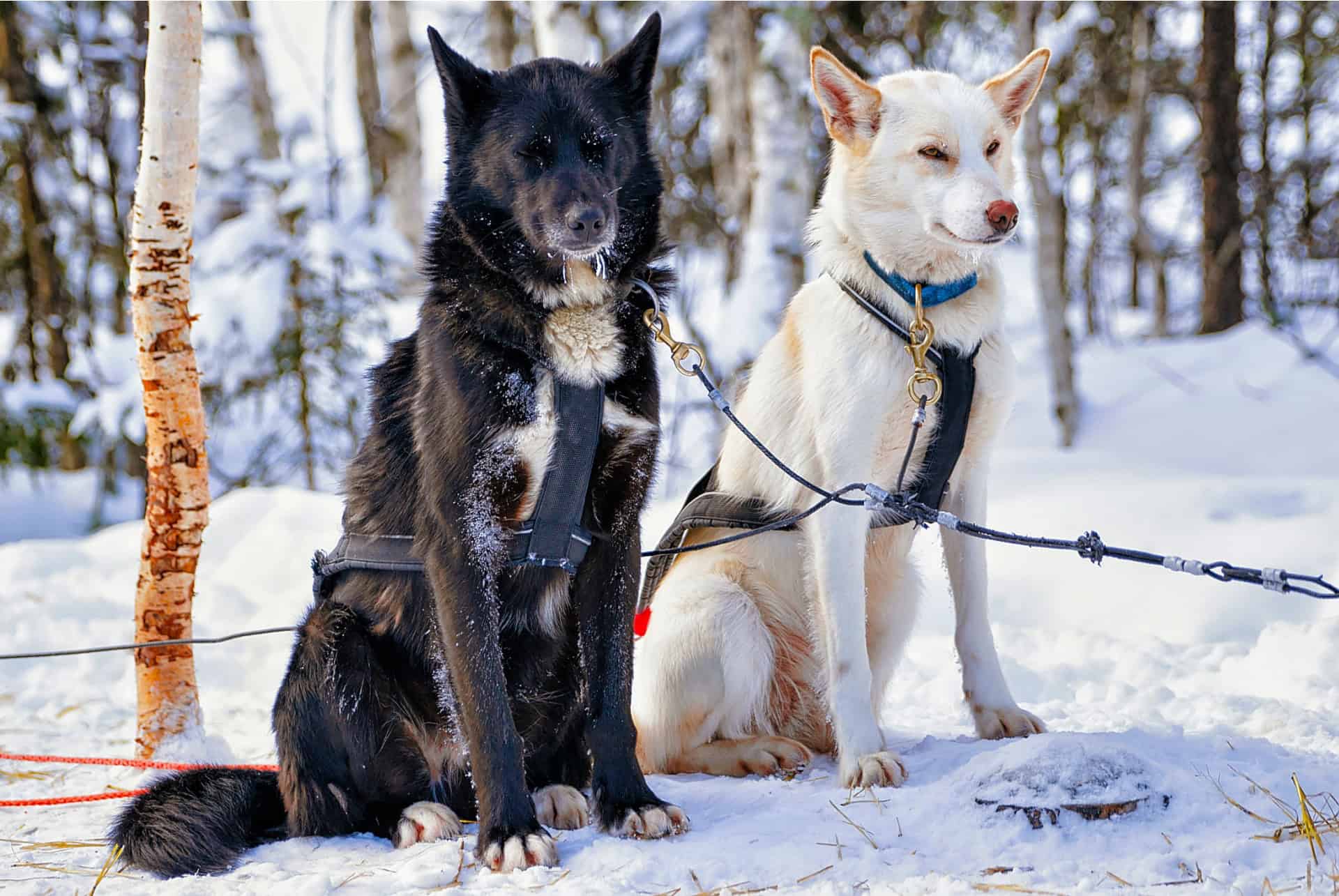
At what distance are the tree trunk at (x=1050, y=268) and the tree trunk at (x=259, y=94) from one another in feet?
20.9

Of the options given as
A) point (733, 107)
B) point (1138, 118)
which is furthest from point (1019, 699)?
point (1138, 118)

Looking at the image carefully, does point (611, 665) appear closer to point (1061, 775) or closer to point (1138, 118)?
point (1061, 775)

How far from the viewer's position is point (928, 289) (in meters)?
2.77

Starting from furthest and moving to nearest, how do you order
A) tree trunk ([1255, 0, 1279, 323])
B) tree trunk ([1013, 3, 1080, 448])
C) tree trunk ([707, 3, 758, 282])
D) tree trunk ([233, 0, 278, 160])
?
tree trunk ([1255, 0, 1279, 323]), tree trunk ([233, 0, 278, 160]), tree trunk ([707, 3, 758, 282]), tree trunk ([1013, 3, 1080, 448])

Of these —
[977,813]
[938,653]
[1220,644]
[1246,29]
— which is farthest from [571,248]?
[1246,29]

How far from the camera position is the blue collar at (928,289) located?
2.75 m

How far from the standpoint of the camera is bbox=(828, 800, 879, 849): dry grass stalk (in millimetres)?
2191

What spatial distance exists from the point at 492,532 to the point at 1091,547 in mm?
1237

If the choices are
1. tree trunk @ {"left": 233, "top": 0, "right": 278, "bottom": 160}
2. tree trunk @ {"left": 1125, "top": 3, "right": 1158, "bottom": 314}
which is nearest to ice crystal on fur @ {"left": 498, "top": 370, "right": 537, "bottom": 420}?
tree trunk @ {"left": 233, "top": 0, "right": 278, "bottom": 160}

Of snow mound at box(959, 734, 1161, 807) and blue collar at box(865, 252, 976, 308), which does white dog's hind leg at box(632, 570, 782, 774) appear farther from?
blue collar at box(865, 252, 976, 308)

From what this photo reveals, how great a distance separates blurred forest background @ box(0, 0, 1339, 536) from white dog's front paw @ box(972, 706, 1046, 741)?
1608 mm

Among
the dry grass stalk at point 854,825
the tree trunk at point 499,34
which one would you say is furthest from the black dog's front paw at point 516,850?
the tree trunk at point 499,34

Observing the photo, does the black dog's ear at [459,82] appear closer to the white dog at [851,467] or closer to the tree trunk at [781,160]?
the white dog at [851,467]

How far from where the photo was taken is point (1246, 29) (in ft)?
49.2
